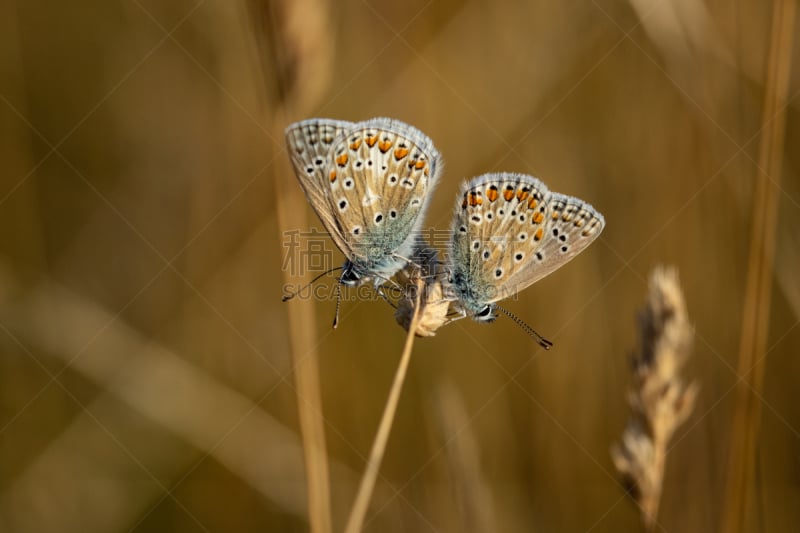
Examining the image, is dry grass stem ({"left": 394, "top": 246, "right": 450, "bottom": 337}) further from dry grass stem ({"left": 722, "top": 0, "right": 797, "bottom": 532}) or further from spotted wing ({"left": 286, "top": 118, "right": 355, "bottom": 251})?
dry grass stem ({"left": 722, "top": 0, "right": 797, "bottom": 532})

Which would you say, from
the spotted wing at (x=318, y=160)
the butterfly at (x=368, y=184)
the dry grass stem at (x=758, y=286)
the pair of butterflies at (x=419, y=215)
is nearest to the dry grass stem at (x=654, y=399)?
the dry grass stem at (x=758, y=286)

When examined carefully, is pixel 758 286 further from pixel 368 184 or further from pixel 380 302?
pixel 380 302

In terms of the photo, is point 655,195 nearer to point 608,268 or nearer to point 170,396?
point 608,268

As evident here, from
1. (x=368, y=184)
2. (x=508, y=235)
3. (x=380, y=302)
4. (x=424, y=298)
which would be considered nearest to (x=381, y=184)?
(x=368, y=184)

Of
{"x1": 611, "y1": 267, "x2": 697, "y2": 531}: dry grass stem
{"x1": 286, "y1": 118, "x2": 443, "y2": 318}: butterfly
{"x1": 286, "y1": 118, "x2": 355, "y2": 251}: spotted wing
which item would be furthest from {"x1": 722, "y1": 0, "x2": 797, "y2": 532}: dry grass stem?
{"x1": 286, "y1": 118, "x2": 355, "y2": 251}: spotted wing

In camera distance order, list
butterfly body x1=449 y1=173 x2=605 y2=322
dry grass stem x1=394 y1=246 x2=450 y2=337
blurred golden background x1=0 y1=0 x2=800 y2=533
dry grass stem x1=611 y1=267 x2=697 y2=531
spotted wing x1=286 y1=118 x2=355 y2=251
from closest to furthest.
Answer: dry grass stem x1=611 y1=267 x2=697 y2=531 → dry grass stem x1=394 y1=246 x2=450 y2=337 → butterfly body x1=449 y1=173 x2=605 y2=322 → spotted wing x1=286 y1=118 x2=355 y2=251 → blurred golden background x1=0 y1=0 x2=800 y2=533

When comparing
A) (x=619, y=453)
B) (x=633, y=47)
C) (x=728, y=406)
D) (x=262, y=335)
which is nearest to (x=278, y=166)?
(x=619, y=453)
